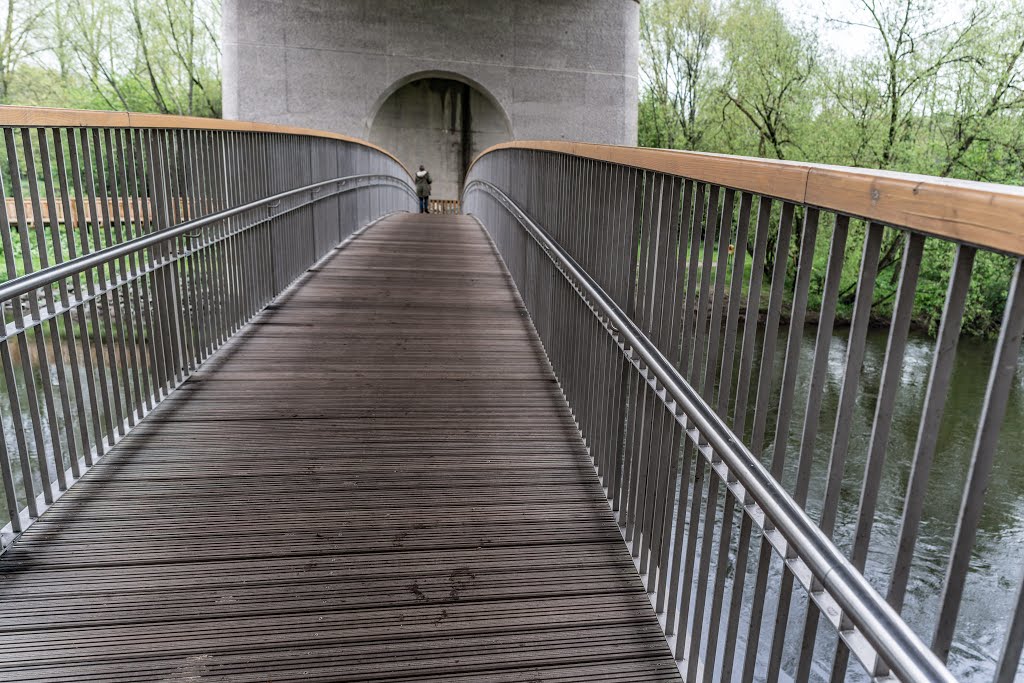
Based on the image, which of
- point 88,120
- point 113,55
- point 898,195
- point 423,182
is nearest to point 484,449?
point 88,120

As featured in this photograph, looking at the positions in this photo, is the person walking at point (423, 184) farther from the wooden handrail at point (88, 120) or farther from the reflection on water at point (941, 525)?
the wooden handrail at point (88, 120)

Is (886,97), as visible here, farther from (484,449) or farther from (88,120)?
(88,120)

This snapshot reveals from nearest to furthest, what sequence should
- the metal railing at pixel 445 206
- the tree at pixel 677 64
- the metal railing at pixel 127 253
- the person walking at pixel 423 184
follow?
the metal railing at pixel 127 253
the person walking at pixel 423 184
the tree at pixel 677 64
the metal railing at pixel 445 206

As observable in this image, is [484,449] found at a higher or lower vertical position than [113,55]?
lower

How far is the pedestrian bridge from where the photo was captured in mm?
1370

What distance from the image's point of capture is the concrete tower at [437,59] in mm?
22859

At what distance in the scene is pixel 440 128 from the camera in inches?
1305

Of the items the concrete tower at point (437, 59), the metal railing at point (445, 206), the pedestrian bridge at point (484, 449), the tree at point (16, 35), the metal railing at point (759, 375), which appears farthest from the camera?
the metal railing at point (445, 206)

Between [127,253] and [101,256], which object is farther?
→ [127,253]


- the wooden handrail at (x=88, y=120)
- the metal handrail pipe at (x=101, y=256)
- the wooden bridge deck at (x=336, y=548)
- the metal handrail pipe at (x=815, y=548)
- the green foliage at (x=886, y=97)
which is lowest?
the wooden bridge deck at (x=336, y=548)

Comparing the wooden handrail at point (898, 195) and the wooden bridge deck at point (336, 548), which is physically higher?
the wooden handrail at point (898, 195)

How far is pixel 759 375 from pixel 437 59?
1004 inches

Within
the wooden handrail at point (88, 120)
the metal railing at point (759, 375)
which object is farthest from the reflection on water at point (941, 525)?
the wooden handrail at point (88, 120)

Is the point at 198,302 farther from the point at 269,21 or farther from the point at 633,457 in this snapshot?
the point at 269,21
